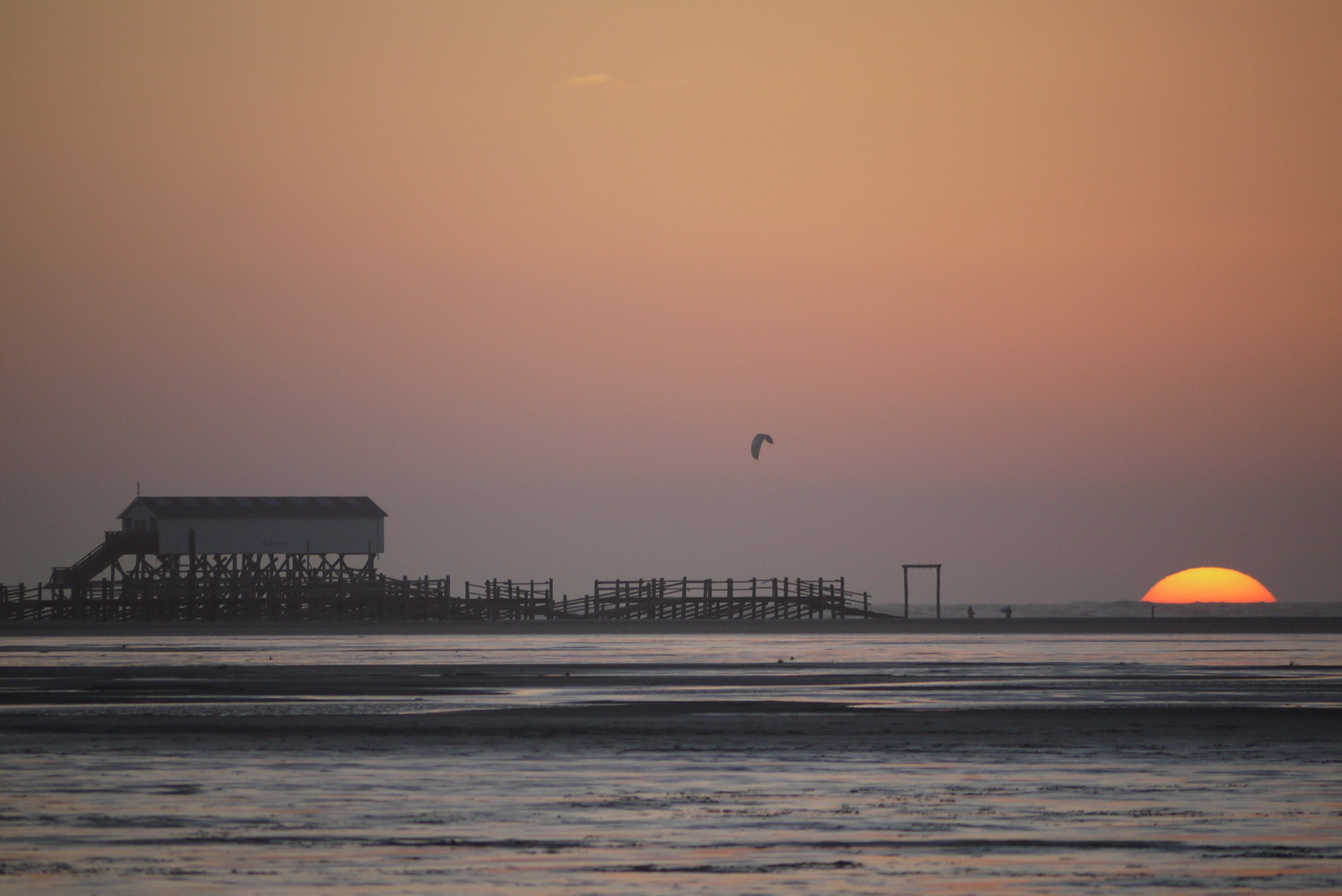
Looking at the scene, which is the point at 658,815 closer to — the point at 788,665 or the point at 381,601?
the point at 788,665

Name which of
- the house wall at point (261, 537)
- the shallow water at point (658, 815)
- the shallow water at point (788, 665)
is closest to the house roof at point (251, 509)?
the house wall at point (261, 537)

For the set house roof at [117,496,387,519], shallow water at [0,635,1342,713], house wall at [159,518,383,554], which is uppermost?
house roof at [117,496,387,519]

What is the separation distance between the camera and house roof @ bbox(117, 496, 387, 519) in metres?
96.9

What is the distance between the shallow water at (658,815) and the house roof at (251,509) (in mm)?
75070

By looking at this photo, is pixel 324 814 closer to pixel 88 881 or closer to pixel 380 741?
pixel 88 881

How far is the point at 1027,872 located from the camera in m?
10.3

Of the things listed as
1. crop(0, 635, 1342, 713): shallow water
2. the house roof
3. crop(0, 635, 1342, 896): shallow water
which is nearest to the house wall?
the house roof

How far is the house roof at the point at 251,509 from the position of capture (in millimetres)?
96938

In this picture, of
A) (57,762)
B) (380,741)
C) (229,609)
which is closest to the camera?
(57,762)

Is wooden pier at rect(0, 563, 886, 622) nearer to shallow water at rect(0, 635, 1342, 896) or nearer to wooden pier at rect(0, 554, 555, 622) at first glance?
wooden pier at rect(0, 554, 555, 622)

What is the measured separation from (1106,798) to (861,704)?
1124cm

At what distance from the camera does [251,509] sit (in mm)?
97750

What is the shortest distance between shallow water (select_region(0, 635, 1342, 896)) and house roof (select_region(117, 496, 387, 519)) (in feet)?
246

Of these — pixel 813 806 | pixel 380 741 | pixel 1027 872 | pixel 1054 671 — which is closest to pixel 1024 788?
pixel 813 806
